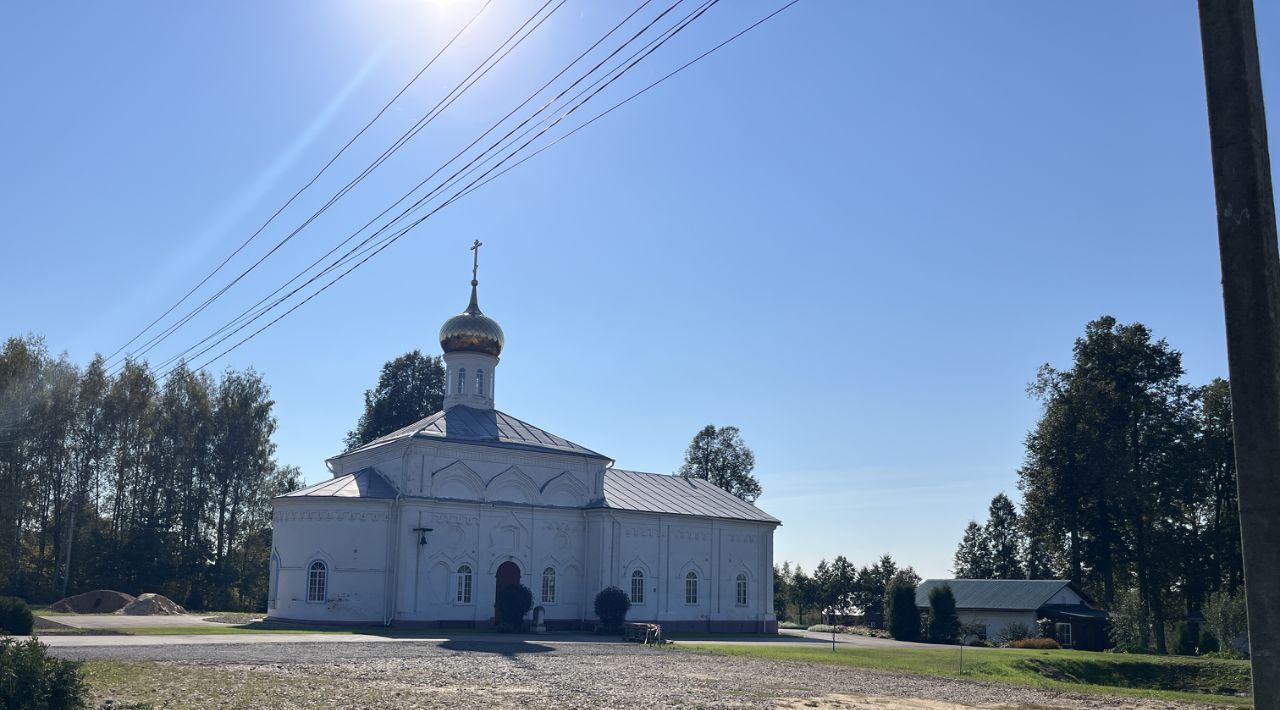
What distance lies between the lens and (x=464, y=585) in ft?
114

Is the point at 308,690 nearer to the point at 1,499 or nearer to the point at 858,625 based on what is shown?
the point at 1,499

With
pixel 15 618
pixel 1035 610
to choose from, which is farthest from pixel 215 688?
pixel 1035 610

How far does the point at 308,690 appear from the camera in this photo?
46.4 feet

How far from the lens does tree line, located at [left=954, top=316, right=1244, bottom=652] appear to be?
141 feet

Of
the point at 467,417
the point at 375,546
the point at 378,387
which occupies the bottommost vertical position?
the point at 375,546

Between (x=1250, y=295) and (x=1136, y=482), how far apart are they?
4201 centimetres

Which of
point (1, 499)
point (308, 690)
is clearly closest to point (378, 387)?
point (1, 499)

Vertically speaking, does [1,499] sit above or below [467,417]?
below

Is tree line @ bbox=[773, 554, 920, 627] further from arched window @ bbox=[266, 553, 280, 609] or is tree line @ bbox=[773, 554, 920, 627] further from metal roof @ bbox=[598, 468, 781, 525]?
arched window @ bbox=[266, 553, 280, 609]

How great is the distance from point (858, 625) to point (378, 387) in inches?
1245

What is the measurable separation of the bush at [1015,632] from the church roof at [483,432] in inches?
825

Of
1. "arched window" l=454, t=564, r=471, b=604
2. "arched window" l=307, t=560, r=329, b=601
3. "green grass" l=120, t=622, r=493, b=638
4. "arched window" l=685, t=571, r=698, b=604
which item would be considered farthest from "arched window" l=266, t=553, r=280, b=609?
"arched window" l=685, t=571, r=698, b=604

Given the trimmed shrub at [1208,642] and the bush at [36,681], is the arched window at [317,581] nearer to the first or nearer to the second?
the bush at [36,681]

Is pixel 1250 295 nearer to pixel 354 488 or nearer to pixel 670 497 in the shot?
pixel 354 488
